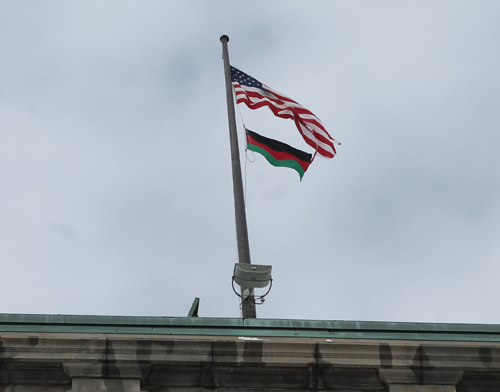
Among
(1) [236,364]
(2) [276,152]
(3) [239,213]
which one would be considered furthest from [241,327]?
(2) [276,152]

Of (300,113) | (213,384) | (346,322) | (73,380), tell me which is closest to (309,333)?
(346,322)

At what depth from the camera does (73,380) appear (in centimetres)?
1241

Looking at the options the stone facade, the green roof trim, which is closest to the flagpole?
the green roof trim

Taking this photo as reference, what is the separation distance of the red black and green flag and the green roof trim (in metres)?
7.98

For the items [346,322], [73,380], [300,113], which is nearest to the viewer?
[73,380]

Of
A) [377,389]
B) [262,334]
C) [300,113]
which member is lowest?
[377,389]

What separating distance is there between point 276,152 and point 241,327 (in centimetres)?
836

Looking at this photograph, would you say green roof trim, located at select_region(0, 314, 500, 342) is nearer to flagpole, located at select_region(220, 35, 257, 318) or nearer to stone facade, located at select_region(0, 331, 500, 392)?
stone facade, located at select_region(0, 331, 500, 392)

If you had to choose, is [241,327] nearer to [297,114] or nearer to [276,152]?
[276,152]

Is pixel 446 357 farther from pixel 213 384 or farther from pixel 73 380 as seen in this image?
pixel 73 380

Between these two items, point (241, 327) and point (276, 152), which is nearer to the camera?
point (241, 327)

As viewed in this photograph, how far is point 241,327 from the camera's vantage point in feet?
43.1

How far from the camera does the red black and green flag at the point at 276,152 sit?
20719 mm

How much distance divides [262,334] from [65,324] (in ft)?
10.2
